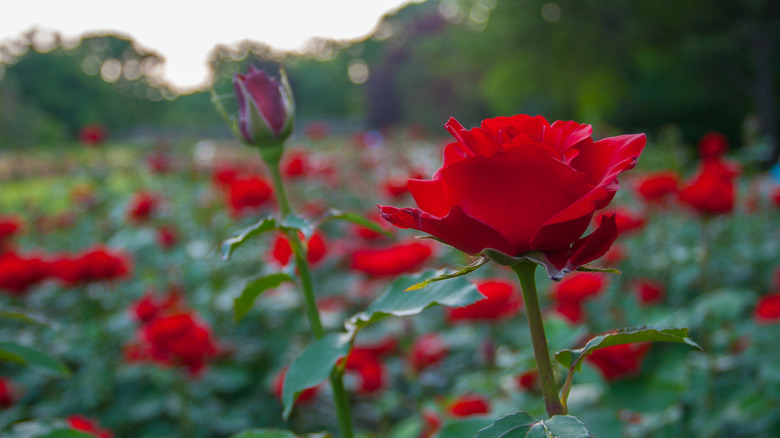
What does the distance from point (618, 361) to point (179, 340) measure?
3.07 ft

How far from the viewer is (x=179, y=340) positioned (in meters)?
1.25

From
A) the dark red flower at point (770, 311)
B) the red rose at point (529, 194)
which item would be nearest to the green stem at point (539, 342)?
the red rose at point (529, 194)

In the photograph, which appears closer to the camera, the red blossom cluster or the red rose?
the red rose

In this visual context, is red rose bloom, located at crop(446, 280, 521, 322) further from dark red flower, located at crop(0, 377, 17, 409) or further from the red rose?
dark red flower, located at crop(0, 377, 17, 409)

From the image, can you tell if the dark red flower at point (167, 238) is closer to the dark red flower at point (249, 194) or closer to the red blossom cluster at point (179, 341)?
the dark red flower at point (249, 194)

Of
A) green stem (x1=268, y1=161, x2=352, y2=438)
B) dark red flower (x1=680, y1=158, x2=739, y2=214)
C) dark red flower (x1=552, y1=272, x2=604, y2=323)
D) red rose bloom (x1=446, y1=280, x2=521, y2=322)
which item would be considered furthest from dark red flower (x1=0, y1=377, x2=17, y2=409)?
dark red flower (x1=680, y1=158, x2=739, y2=214)

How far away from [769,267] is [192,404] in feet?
6.95

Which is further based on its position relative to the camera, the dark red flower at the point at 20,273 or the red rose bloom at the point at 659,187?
the red rose bloom at the point at 659,187

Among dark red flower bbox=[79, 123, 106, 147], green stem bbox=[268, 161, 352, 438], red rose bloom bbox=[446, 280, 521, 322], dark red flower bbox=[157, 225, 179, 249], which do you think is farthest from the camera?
dark red flower bbox=[79, 123, 106, 147]

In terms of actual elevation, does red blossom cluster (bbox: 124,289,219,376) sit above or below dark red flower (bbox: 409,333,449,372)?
above

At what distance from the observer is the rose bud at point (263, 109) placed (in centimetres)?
54

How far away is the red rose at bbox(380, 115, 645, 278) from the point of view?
298 millimetres

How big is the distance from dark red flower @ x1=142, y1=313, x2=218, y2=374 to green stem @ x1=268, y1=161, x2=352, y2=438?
0.82 meters

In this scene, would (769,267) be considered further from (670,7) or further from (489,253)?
(670,7)
